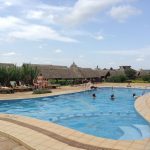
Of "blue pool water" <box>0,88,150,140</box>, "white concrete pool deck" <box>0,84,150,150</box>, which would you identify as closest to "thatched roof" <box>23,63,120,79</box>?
"blue pool water" <box>0,88,150,140</box>

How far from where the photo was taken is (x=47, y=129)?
1362 cm

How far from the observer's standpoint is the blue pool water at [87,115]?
16.9 m

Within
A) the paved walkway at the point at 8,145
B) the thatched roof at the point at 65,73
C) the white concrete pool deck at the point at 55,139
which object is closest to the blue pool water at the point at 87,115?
the white concrete pool deck at the point at 55,139

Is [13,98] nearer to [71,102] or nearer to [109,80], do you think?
[71,102]

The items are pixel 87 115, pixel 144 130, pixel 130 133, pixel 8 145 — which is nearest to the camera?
pixel 8 145

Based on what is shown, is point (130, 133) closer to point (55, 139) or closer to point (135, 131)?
point (135, 131)

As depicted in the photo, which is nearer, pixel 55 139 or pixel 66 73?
pixel 55 139

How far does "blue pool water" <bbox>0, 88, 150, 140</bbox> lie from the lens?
1691 centimetres

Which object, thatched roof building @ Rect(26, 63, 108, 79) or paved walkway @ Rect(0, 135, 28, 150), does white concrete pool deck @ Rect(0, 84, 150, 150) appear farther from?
thatched roof building @ Rect(26, 63, 108, 79)

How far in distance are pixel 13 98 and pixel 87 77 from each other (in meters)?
30.8

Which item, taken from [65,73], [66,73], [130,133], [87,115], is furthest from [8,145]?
[66,73]

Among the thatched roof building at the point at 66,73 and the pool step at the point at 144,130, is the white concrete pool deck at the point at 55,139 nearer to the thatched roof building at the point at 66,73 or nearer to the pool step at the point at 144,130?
the pool step at the point at 144,130

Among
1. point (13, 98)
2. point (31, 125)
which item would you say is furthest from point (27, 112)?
point (31, 125)

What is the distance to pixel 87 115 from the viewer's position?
22438mm
